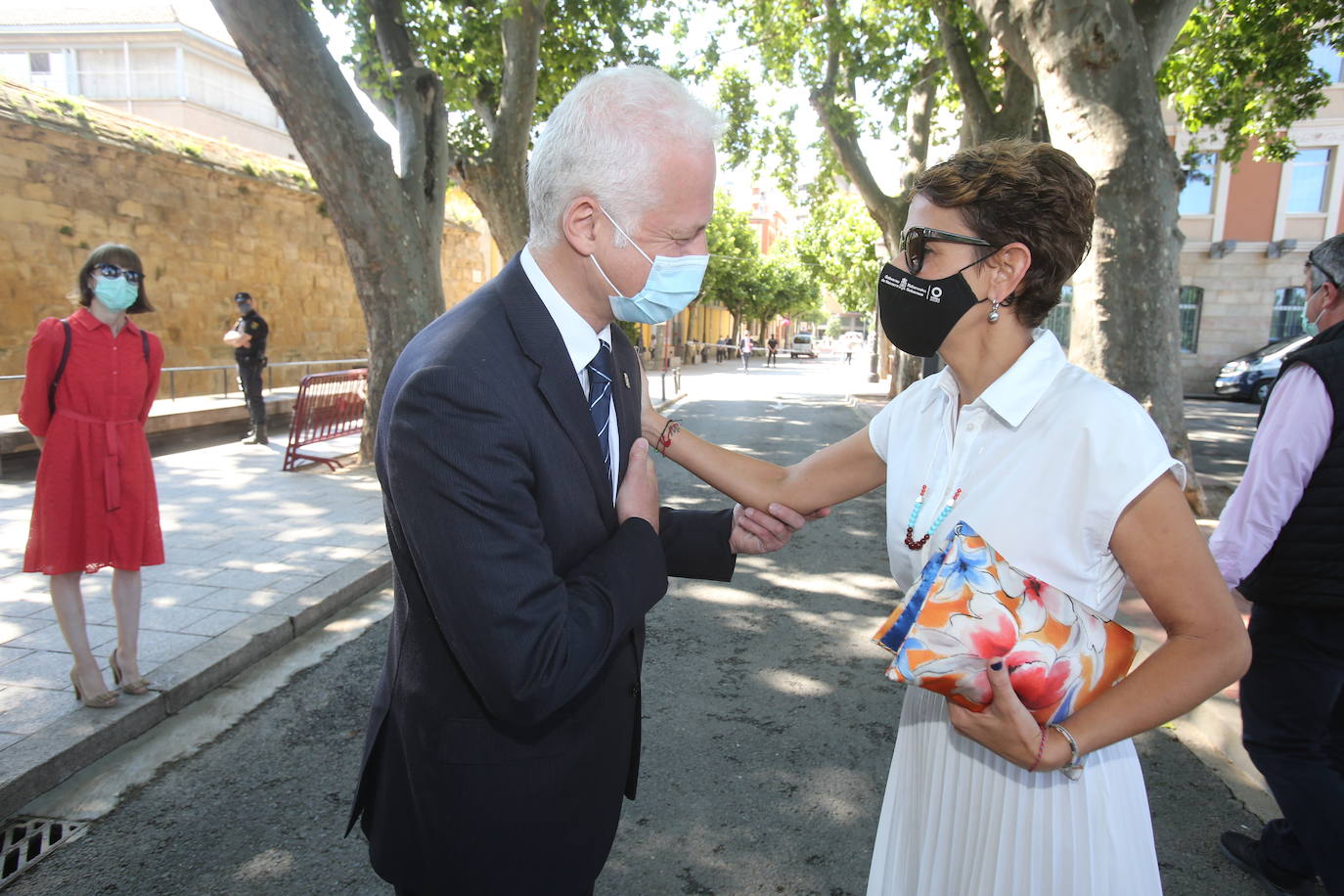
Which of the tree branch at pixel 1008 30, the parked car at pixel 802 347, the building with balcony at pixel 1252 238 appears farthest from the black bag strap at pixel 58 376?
the parked car at pixel 802 347

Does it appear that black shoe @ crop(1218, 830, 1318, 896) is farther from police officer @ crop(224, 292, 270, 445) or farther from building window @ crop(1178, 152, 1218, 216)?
building window @ crop(1178, 152, 1218, 216)

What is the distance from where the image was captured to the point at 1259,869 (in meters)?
2.74

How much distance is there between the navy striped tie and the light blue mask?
3103 mm

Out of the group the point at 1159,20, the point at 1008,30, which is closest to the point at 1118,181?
the point at 1008,30

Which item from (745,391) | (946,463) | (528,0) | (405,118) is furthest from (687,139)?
(745,391)

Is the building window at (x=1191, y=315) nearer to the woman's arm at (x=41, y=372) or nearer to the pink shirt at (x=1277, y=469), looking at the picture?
the pink shirt at (x=1277, y=469)

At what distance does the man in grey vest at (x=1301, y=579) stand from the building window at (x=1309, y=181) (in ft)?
95.2

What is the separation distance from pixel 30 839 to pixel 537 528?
2.93m

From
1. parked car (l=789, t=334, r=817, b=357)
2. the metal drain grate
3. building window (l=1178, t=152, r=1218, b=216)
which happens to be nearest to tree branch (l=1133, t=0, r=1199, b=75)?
the metal drain grate

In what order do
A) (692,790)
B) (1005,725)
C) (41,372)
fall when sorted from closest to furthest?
(1005,725)
(692,790)
(41,372)

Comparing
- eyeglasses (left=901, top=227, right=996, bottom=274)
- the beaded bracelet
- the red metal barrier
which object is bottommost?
the red metal barrier

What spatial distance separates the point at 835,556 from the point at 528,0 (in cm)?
855

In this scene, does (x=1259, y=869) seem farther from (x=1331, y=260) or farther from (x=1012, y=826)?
(x=1331, y=260)

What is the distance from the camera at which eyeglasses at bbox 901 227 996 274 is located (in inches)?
67.2
